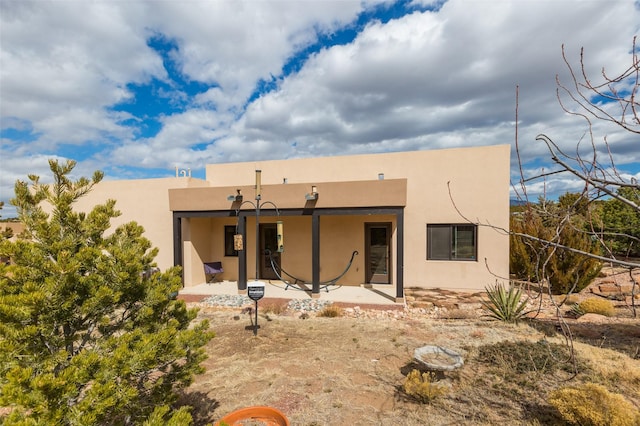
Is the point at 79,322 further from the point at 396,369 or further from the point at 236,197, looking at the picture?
the point at 236,197

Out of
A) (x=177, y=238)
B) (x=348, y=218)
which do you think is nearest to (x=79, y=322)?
(x=177, y=238)

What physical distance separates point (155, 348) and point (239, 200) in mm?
6948

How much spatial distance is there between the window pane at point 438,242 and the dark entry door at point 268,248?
15.9 feet

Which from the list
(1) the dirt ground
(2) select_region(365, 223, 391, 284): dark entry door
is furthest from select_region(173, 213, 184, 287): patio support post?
(2) select_region(365, 223, 391, 284): dark entry door

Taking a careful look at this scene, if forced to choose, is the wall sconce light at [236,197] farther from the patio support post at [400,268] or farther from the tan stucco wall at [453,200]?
the patio support post at [400,268]

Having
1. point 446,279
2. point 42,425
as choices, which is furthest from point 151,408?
point 446,279

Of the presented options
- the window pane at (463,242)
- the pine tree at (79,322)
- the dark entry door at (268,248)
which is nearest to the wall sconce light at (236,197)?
the dark entry door at (268,248)

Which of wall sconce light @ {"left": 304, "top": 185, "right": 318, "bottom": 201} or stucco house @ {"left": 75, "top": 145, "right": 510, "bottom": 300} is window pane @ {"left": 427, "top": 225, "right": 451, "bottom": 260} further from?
wall sconce light @ {"left": 304, "top": 185, "right": 318, "bottom": 201}

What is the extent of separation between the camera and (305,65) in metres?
11.1

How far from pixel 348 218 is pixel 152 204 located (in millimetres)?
6513

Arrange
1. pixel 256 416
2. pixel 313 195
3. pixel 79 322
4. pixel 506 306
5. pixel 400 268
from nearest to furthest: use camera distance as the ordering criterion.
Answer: pixel 79 322
pixel 256 416
pixel 506 306
pixel 400 268
pixel 313 195

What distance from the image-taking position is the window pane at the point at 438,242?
9266 millimetres

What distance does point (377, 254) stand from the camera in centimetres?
976

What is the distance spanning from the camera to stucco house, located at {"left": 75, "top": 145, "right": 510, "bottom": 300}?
328 inches
